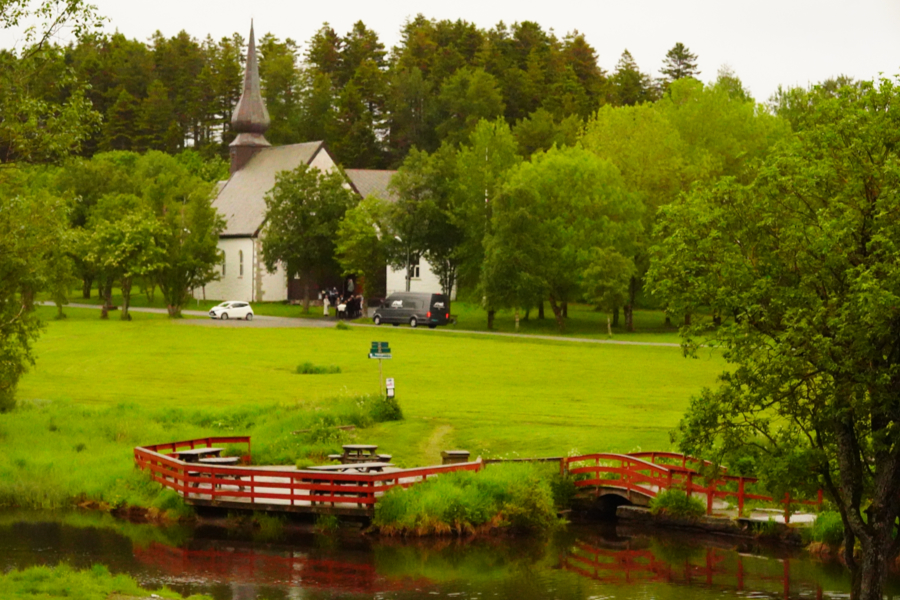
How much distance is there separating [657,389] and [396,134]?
268ft

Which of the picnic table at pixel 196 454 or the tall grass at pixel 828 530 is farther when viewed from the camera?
the picnic table at pixel 196 454

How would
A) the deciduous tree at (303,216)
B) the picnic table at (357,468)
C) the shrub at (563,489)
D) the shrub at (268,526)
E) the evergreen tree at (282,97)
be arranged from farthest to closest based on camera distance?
the evergreen tree at (282,97)
the deciduous tree at (303,216)
the shrub at (563,489)
the picnic table at (357,468)
the shrub at (268,526)

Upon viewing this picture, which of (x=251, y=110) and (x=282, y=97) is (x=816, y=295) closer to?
(x=251, y=110)

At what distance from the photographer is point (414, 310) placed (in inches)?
2771

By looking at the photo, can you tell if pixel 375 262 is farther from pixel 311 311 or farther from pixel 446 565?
pixel 446 565

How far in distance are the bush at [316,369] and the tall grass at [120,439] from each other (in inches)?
438

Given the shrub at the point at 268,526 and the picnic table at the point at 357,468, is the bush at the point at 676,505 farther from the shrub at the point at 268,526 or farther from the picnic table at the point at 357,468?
the shrub at the point at 268,526

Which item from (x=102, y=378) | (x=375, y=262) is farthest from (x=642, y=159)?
(x=102, y=378)

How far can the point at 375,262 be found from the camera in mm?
75750

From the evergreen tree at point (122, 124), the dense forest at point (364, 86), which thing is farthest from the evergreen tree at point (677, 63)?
the evergreen tree at point (122, 124)

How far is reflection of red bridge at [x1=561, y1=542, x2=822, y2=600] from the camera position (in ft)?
75.4

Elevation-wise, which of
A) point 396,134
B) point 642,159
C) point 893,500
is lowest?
point 893,500

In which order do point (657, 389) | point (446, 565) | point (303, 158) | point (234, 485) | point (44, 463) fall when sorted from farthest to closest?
point (303, 158) < point (657, 389) < point (44, 463) < point (234, 485) < point (446, 565)

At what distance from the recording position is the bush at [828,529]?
2494 centimetres
